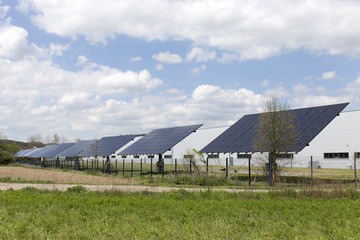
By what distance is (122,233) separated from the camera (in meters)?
9.00

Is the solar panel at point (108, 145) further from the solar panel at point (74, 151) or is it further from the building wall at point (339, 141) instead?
the building wall at point (339, 141)

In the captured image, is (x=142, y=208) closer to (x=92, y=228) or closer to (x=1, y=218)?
(x=92, y=228)

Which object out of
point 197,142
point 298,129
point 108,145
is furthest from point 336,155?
point 108,145

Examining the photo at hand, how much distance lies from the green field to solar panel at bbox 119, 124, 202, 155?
2155 cm

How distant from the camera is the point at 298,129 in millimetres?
27672

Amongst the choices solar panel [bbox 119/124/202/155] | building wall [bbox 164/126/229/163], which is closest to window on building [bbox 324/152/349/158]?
solar panel [bbox 119/124/202/155]

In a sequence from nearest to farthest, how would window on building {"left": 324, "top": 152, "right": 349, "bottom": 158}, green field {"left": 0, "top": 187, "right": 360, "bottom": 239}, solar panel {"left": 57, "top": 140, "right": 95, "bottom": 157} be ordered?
1. green field {"left": 0, "top": 187, "right": 360, "bottom": 239}
2. window on building {"left": 324, "top": 152, "right": 349, "bottom": 158}
3. solar panel {"left": 57, "top": 140, "right": 95, "bottom": 157}

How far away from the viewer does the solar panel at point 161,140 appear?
3706cm

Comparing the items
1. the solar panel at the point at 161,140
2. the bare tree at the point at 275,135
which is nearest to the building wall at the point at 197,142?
the solar panel at the point at 161,140

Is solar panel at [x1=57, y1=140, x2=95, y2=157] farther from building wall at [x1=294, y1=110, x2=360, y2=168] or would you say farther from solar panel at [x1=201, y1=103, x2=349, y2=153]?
building wall at [x1=294, y1=110, x2=360, y2=168]

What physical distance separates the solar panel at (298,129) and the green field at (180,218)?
35.2ft

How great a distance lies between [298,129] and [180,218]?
1950 cm

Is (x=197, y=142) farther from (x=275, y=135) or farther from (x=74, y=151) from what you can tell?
(x=275, y=135)

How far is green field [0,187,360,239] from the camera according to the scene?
29.2ft
